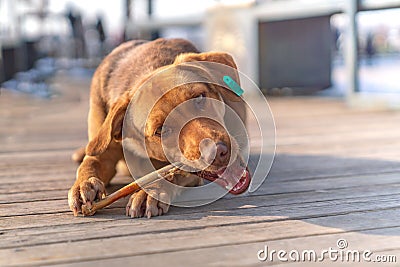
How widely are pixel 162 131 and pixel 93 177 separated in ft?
1.25

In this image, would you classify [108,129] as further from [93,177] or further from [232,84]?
[232,84]

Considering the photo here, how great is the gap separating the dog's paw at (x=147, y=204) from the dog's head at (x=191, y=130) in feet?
0.51

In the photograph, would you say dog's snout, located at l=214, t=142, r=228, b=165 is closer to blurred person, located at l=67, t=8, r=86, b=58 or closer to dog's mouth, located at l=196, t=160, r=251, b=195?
dog's mouth, located at l=196, t=160, r=251, b=195

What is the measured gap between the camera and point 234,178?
213cm

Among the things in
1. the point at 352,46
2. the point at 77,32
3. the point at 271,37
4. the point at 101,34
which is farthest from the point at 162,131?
the point at 77,32

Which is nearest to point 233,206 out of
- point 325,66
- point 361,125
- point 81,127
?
point 361,125

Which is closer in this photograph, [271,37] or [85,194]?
[85,194]

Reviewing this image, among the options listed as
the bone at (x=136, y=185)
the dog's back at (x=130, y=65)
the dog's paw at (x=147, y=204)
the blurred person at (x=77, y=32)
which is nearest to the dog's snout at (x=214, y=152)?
the bone at (x=136, y=185)

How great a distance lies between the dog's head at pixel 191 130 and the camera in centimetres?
205

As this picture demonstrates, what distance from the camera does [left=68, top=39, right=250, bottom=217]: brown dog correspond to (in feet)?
6.79

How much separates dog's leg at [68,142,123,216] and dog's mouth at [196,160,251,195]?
0.43m

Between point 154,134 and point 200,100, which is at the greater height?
point 200,100

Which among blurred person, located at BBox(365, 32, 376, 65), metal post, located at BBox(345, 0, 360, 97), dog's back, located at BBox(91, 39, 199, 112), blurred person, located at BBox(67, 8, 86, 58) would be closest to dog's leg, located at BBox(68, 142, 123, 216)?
dog's back, located at BBox(91, 39, 199, 112)

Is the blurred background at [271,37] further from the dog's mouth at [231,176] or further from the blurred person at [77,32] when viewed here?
the dog's mouth at [231,176]
